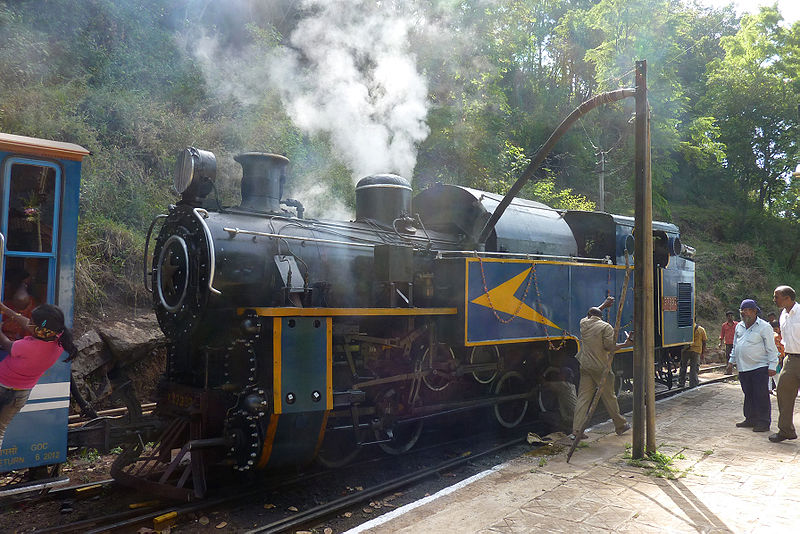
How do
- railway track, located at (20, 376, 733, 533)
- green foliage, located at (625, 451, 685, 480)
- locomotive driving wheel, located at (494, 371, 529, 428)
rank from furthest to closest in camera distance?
locomotive driving wheel, located at (494, 371, 529, 428)
green foliage, located at (625, 451, 685, 480)
railway track, located at (20, 376, 733, 533)

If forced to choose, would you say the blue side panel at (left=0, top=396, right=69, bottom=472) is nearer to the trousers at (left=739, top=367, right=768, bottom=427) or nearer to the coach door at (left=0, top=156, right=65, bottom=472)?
the coach door at (left=0, top=156, right=65, bottom=472)

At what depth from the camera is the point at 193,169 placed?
5.07 meters

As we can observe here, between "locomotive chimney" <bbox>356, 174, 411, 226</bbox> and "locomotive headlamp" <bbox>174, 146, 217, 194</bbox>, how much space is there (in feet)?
6.73

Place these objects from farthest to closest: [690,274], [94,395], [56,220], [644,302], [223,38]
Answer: [223,38], [690,274], [94,395], [644,302], [56,220]

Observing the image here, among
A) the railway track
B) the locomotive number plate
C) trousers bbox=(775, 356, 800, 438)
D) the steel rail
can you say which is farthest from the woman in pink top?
the locomotive number plate

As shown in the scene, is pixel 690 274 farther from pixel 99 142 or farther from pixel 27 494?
pixel 99 142

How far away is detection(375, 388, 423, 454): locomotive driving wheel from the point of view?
18.2 feet

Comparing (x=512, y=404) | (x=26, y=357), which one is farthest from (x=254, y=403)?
(x=512, y=404)

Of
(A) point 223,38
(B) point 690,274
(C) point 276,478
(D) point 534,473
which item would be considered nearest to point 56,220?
(C) point 276,478

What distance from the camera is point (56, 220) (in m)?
4.66

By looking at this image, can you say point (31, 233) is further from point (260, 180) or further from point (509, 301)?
point (509, 301)

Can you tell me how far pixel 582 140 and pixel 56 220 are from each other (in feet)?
81.3

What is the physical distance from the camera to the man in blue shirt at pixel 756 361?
6.76 metres

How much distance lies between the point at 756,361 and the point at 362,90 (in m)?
7.23
